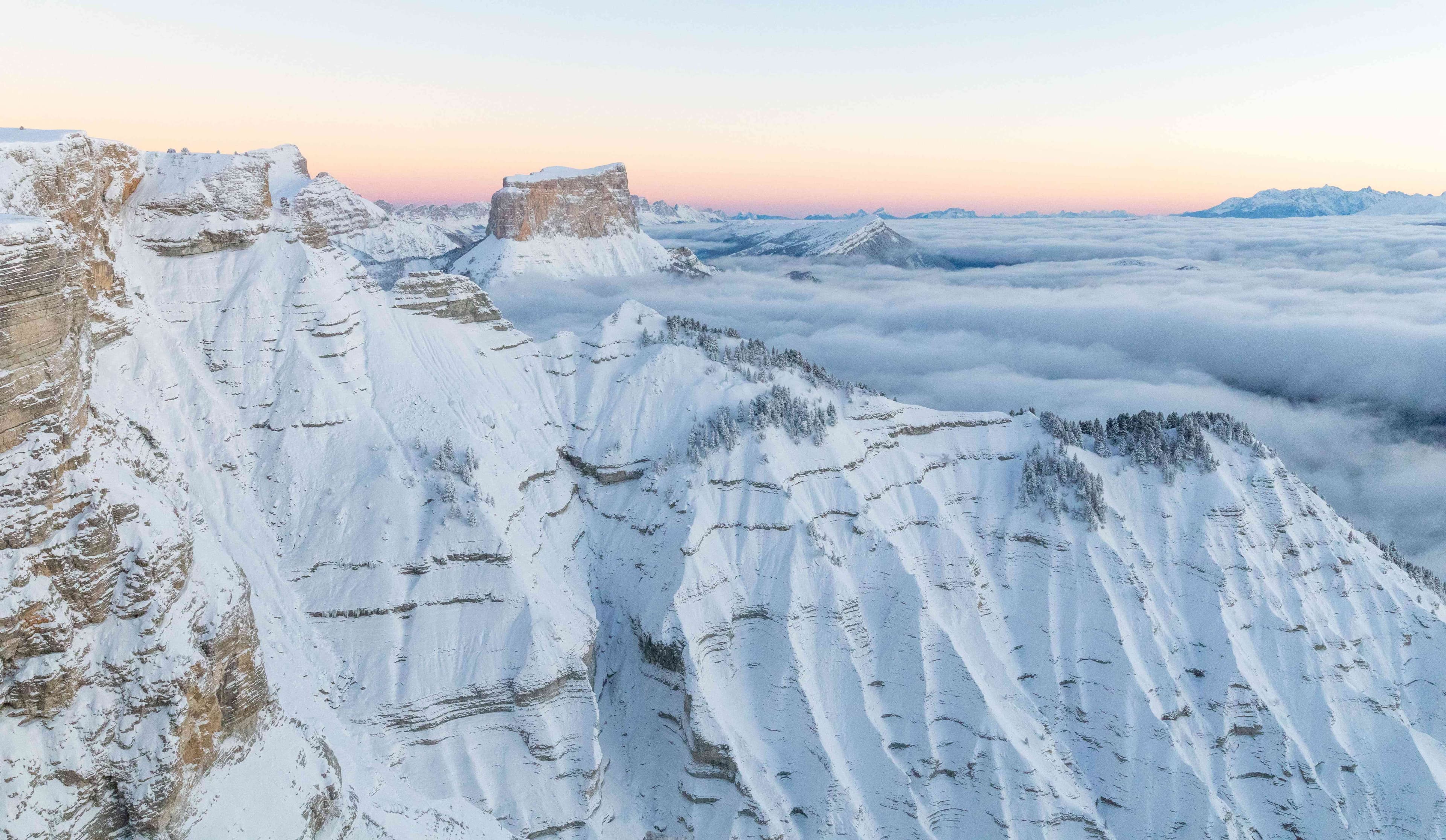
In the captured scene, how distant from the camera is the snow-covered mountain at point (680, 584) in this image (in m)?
73.2

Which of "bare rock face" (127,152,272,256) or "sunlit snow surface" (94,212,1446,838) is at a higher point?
"bare rock face" (127,152,272,256)

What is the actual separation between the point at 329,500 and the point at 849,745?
68832mm

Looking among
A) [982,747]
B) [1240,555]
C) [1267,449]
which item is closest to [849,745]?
[982,747]

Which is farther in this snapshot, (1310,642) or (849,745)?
(1310,642)

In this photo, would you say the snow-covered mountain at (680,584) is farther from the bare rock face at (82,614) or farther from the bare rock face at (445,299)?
the bare rock face at (82,614)

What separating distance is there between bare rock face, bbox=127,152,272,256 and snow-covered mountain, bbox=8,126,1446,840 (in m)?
0.39


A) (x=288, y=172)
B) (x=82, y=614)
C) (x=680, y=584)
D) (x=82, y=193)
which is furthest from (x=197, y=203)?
(x=680, y=584)

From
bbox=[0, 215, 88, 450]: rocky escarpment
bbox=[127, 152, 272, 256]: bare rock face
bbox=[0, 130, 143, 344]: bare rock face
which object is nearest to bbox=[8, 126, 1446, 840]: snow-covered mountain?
bbox=[127, 152, 272, 256]: bare rock face

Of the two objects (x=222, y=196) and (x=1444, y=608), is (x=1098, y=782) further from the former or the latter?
(x=222, y=196)

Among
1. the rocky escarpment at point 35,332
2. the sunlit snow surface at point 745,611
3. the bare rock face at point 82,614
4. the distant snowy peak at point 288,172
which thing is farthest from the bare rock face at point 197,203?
the rocky escarpment at point 35,332

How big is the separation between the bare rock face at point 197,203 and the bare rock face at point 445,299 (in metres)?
21.6

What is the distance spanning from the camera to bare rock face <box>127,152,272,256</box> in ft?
306

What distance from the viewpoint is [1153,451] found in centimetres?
11244

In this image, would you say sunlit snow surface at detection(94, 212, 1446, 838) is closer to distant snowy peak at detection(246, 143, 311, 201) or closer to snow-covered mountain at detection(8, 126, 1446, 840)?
snow-covered mountain at detection(8, 126, 1446, 840)
